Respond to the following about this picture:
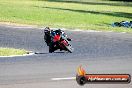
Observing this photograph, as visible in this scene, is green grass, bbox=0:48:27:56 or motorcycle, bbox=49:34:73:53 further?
motorcycle, bbox=49:34:73:53

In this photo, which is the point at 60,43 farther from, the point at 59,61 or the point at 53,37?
the point at 59,61

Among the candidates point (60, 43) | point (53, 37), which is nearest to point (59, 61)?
point (60, 43)

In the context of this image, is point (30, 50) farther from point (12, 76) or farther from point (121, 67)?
point (12, 76)

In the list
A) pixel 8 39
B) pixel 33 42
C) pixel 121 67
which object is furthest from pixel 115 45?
pixel 121 67

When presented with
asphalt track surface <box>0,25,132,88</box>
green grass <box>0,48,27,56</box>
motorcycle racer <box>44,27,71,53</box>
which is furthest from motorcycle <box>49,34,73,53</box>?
green grass <box>0,48,27,56</box>

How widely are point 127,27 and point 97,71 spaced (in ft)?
67.9

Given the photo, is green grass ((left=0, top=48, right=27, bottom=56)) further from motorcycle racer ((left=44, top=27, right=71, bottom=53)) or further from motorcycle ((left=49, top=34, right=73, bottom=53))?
motorcycle ((left=49, top=34, right=73, bottom=53))

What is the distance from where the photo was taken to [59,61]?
1642 centimetres

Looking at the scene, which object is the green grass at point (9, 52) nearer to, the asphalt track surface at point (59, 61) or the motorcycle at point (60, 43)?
the asphalt track surface at point (59, 61)

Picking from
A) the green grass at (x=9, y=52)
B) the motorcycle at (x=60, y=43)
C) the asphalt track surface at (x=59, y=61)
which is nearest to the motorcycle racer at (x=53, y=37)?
the motorcycle at (x=60, y=43)

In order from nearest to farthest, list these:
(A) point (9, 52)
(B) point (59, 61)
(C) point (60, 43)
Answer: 1. (B) point (59, 61)
2. (A) point (9, 52)
3. (C) point (60, 43)

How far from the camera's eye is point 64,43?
1953 cm

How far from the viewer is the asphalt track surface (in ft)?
40.2

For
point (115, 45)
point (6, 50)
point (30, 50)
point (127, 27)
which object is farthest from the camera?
point (127, 27)
